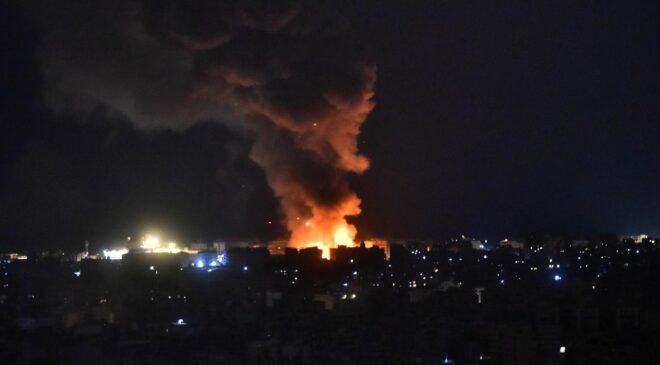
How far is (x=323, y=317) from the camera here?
1091 cm

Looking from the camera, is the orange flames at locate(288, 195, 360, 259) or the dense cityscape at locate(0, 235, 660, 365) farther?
the orange flames at locate(288, 195, 360, 259)

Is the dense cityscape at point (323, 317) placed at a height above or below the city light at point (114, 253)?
below

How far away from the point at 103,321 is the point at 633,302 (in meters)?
6.69

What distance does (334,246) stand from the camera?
24141 millimetres

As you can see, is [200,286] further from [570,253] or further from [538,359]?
[570,253]

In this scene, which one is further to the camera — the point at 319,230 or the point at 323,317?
the point at 319,230

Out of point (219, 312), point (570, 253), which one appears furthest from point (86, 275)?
point (570, 253)

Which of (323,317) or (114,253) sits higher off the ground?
(114,253)

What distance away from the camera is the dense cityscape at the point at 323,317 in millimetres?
9125

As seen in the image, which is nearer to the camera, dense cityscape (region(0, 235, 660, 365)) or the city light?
dense cityscape (region(0, 235, 660, 365))

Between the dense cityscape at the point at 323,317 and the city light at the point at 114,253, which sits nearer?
the dense cityscape at the point at 323,317

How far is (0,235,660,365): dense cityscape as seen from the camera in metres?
9.12

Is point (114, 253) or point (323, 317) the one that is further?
point (114, 253)

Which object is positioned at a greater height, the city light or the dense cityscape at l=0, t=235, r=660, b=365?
the city light
